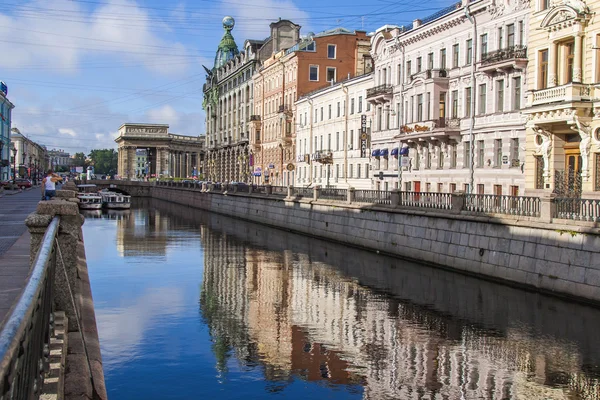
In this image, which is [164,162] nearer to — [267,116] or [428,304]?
[267,116]

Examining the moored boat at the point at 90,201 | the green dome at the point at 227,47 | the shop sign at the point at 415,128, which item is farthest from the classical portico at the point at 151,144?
the shop sign at the point at 415,128

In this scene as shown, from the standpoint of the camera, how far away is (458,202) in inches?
1219

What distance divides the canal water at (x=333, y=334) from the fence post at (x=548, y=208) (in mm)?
2675

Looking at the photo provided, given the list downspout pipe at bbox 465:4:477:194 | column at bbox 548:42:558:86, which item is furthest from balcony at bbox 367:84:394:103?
column at bbox 548:42:558:86

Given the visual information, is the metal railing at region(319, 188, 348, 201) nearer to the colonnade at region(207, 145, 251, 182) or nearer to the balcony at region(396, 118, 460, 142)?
the balcony at region(396, 118, 460, 142)

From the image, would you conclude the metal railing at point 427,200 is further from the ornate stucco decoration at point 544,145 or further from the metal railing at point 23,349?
the metal railing at point 23,349

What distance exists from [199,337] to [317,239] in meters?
29.0

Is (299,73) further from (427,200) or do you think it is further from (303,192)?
(427,200)

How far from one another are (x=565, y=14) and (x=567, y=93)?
3888 mm

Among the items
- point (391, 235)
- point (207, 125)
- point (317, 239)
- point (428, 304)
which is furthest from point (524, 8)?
point (207, 125)

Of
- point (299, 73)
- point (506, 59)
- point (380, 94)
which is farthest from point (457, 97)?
point (299, 73)

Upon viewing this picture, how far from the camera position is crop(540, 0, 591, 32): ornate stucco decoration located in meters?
32.1

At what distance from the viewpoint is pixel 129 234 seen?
5325 cm

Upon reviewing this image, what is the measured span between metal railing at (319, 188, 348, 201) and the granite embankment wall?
608 millimetres
